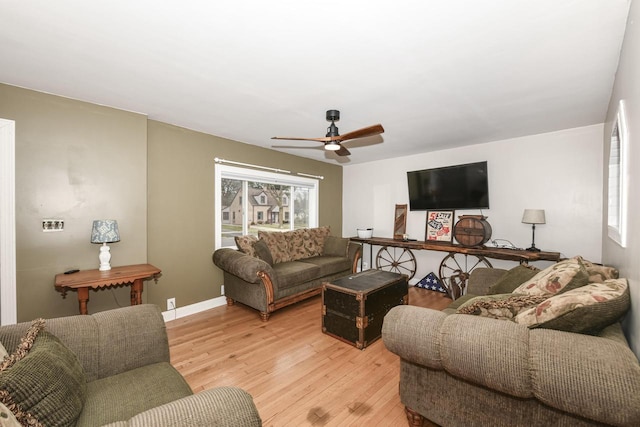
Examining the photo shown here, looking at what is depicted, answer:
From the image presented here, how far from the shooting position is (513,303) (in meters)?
1.45

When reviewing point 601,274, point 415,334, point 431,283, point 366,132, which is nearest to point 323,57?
point 366,132

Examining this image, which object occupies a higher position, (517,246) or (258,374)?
(517,246)

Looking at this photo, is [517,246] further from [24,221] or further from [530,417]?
[24,221]

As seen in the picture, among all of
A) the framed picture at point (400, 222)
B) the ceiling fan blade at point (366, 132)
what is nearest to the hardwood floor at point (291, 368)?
the ceiling fan blade at point (366, 132)

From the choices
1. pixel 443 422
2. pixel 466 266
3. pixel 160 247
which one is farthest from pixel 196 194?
pixel 466 266

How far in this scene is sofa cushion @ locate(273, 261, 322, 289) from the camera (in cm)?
350

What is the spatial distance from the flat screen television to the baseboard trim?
361cm

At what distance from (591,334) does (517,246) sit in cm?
317

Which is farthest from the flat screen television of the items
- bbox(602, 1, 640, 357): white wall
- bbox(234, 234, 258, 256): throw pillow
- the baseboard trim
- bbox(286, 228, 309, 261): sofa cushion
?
the baseboard trim

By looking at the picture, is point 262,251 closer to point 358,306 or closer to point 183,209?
point 183,209

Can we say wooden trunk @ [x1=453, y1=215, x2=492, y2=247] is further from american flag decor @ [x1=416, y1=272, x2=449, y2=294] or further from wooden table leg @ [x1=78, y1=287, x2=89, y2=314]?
wooden table leg @ [x1=78, y1=287, x2=89, y2=314]

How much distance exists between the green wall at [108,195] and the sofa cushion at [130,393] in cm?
189

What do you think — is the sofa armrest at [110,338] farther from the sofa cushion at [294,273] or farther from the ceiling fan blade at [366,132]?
the ceiling fan blade at [366,132]

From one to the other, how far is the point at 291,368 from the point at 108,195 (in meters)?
2.58
